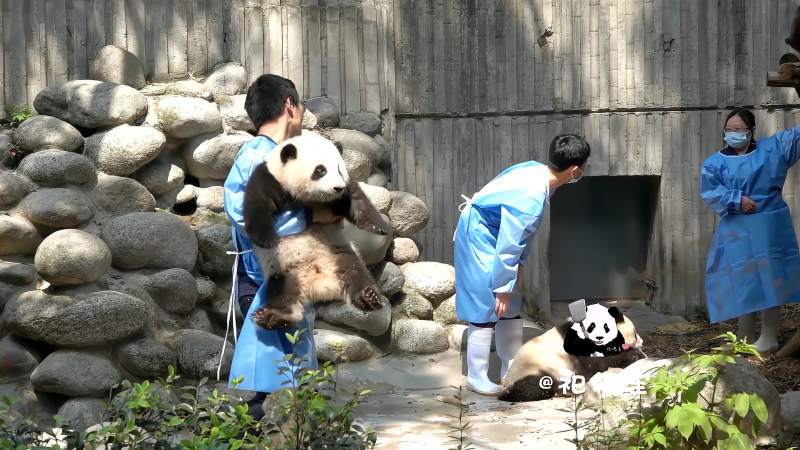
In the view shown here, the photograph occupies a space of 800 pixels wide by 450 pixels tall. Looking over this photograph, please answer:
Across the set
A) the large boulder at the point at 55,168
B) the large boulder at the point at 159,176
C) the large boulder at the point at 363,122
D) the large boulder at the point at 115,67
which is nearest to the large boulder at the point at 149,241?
the large boulder at the point at 55,168

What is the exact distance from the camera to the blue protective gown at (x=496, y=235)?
594cm

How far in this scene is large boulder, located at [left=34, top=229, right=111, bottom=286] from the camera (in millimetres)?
6242

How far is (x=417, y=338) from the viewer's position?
725 cm

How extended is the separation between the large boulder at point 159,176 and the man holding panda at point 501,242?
7.72ft

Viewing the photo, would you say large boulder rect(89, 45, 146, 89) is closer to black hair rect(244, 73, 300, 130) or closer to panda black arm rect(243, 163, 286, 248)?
black hair rect(244, 73, 300, 130)

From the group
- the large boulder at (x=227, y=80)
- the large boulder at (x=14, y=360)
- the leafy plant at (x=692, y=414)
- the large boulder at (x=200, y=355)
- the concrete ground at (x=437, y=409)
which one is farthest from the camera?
the large boulder at (x=227, y=80)

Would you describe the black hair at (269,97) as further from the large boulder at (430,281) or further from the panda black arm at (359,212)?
the large boulder at (430,281)

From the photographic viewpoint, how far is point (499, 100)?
8.34m

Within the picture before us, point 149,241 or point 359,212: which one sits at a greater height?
point 359,212

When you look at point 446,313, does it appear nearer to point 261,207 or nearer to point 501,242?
point 501,242

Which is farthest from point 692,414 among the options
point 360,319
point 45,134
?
point 45,134

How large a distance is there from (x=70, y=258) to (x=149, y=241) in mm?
672

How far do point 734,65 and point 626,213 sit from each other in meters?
1.53

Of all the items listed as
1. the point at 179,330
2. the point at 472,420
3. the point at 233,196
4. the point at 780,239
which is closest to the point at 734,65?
the point at 780,239
